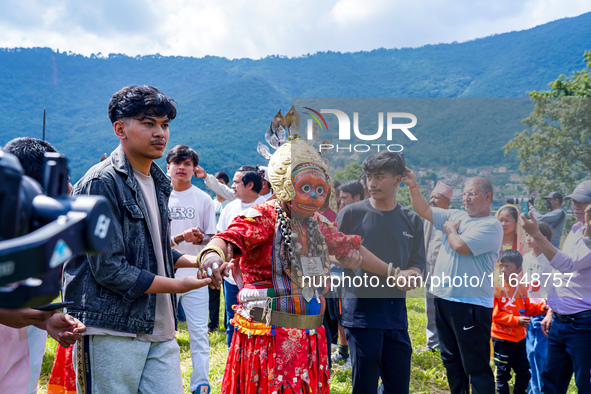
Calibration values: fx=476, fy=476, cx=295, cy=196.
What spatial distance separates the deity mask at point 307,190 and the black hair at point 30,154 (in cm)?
131

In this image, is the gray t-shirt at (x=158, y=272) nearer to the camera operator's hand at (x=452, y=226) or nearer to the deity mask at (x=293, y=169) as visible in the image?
the deity mask at (x=293, y=169)

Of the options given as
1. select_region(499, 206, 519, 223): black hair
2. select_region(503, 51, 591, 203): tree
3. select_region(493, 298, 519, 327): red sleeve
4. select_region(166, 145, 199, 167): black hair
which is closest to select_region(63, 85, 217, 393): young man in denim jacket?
select_region(166, 145, 199, 167): black hair

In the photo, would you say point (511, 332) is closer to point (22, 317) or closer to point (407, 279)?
point (407, 279)

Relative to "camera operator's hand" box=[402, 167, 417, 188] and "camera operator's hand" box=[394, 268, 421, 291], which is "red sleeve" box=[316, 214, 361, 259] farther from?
"camera operator's hand" box=[402, 167, 417, 188]

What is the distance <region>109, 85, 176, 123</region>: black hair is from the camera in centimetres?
229

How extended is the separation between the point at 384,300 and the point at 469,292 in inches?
28.2

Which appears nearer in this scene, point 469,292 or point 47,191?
point 47,191

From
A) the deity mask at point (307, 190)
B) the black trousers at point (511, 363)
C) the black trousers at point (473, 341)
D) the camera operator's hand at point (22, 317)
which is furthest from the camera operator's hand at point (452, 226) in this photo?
the camera operator's hand at point (22, 317)

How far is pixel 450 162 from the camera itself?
3.67 metres

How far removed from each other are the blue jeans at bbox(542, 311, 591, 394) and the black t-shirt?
1.11 metres

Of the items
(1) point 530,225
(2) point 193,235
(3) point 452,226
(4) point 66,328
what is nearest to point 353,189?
(3) point 452,226

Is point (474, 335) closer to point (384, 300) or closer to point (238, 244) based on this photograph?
point (384, 300)

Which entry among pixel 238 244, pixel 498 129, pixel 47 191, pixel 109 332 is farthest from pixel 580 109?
pixel 47 191

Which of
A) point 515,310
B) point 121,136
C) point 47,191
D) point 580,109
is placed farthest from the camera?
point 515,310
